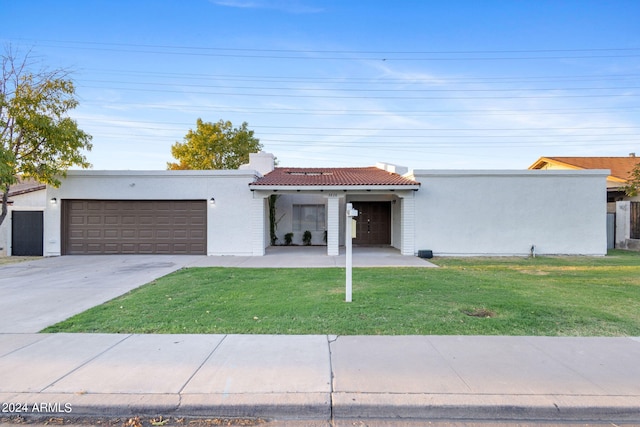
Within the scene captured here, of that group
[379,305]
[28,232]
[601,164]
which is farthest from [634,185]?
→ [28,232]

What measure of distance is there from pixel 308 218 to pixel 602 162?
2232cm

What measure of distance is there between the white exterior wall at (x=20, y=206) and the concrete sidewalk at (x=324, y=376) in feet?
41.9

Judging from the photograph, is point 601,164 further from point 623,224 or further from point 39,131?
point 39,131

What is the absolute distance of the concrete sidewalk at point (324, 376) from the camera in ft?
10.5

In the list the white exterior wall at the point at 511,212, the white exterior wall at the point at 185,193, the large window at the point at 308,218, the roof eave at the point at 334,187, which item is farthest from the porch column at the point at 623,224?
the white exterior wall at the point at 185,193

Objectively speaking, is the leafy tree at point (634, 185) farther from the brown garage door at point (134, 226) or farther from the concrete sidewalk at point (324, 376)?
the brown garage door at point (134, 226)

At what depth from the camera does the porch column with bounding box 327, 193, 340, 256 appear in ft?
48.6

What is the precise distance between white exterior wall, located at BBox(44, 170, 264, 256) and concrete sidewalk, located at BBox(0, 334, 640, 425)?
9923 mm

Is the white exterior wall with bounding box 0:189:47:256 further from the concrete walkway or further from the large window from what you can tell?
the large window

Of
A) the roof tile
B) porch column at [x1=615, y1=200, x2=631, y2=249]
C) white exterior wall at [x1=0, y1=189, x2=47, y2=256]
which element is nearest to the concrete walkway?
white exterior wall at [x1=0, y1=189, x2=47, y2=256]

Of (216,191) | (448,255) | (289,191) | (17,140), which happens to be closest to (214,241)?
(216,191)

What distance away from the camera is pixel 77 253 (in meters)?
14.9

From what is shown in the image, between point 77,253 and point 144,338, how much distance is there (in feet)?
41.7

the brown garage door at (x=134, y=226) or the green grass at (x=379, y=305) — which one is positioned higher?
the brown garage door at (x=134, y=226)
